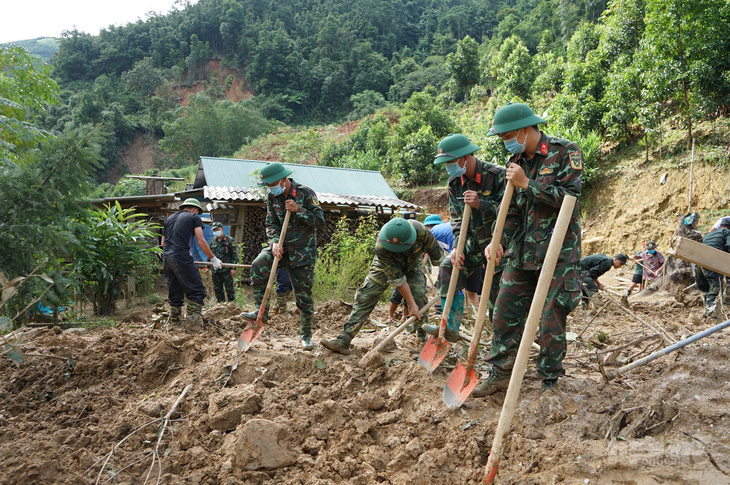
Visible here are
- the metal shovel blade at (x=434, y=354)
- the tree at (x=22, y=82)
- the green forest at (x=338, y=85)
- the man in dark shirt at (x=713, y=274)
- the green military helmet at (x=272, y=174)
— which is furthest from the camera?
the tree at (x=22, y=82)

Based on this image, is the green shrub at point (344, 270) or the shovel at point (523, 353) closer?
the shovel at point (523, 353)

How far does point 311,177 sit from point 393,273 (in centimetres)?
1117

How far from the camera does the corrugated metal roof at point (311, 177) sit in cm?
1379

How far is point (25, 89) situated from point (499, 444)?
1368 centimetres

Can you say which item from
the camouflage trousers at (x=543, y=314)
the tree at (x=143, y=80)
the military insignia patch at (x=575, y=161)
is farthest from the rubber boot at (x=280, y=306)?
the tree at (x=143, y=80)

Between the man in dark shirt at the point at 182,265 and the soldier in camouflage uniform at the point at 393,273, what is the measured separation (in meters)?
2.35

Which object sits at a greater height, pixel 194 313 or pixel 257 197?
pixel 257 197

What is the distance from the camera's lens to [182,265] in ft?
19.1

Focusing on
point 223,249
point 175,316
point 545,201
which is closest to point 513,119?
point 545,201

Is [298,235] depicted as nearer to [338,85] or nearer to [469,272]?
[469,272]

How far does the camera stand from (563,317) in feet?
9.62

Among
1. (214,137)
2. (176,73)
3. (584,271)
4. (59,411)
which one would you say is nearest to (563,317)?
(59,411)

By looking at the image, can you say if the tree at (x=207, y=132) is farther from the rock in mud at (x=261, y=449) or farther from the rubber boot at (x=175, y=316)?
the rock in mud at (x=261, y=449)

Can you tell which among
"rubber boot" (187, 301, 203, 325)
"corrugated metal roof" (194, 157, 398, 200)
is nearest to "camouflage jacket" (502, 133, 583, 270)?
"rubber boot" (187, 301, 203, 325)
